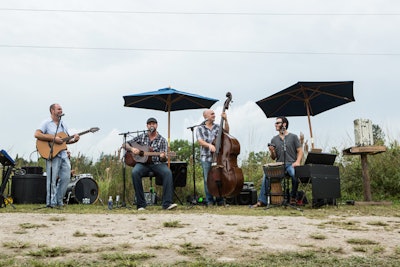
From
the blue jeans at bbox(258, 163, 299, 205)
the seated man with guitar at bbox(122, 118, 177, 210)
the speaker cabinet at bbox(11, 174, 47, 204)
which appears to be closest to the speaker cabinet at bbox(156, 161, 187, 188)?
the seated man with guitar at bbox(122, 118, 177, 210)

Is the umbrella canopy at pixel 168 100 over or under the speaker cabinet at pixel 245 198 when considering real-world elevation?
over

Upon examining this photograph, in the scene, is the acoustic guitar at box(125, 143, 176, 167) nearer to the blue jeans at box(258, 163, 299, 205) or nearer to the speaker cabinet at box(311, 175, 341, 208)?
the blue jeans at box(258, 163, 299, 205)

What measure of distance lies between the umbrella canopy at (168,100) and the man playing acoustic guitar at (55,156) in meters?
1.68

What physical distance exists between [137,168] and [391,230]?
412 cm

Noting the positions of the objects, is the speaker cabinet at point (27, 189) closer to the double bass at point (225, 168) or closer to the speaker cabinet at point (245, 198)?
the speaker cabinet at point (245, 198)

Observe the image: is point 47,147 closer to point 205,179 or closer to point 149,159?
point 149,159

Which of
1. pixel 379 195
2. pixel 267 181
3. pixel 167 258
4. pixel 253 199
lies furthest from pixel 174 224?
pixel 379 195

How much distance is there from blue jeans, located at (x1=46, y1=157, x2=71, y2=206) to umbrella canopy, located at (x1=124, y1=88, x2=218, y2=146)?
2.02m

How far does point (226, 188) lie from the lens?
7.37 m

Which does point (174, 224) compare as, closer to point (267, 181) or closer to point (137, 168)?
point (137, 168)

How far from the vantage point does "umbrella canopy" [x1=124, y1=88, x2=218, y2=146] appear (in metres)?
8.86

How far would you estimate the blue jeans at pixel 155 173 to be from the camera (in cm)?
714

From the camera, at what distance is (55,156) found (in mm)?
7473

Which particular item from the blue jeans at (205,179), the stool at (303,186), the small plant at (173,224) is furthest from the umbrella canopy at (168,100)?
the small plant at (173,224)
